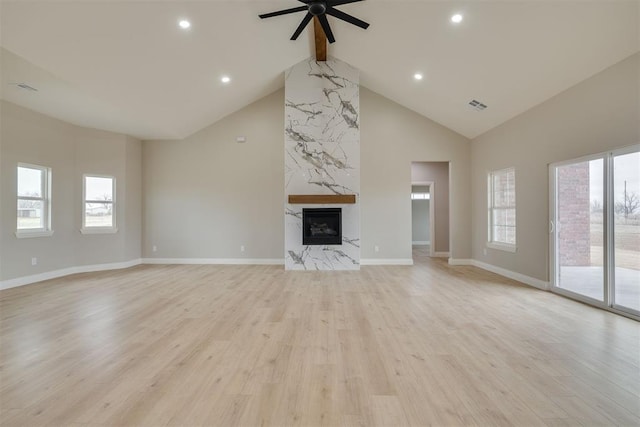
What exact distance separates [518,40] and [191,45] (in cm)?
443

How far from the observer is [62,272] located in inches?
220

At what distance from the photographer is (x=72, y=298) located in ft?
13.4

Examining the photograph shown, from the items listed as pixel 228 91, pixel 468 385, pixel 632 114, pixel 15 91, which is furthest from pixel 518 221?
pixel 15 91

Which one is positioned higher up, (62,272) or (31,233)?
(31,233)

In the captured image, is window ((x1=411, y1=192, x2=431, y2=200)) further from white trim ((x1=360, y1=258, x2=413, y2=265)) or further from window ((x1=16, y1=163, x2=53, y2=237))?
window ((x1=16, y1=163, x2=53, y2=237))

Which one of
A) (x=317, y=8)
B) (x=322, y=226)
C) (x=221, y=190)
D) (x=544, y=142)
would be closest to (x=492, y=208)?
(x=544, y=142)

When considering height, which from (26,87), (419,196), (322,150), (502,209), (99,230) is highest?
(26,87)

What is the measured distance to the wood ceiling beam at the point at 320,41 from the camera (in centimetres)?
491

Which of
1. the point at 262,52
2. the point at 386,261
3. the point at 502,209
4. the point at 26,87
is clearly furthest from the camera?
the point at 386,261

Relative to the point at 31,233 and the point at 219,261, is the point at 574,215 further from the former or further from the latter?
the point at 31,233

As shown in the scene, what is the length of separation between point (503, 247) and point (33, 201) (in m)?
8.51

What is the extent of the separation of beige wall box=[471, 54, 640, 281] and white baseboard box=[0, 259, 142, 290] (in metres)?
7.74

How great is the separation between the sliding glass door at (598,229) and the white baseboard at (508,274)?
0.63ft

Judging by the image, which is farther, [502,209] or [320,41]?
[502,209]
